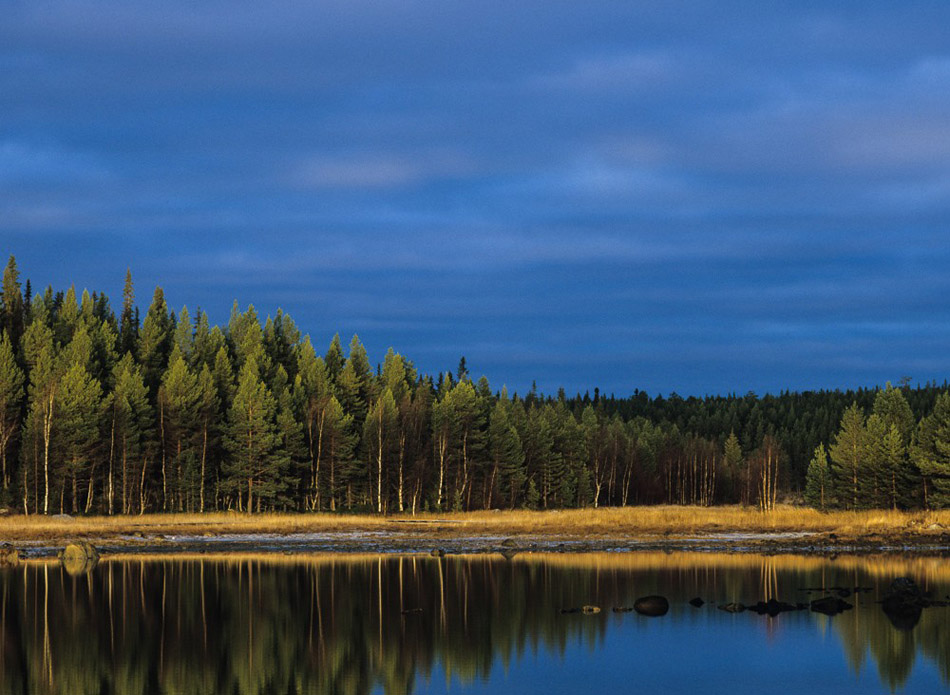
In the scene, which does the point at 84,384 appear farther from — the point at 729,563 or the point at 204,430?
the point at 729,563

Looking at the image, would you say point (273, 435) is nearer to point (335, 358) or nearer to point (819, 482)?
point (335, 358)

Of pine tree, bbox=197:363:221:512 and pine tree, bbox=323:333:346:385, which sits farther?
pine tree, bbox=323:333:346:385

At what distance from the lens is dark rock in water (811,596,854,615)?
40906 millimetres

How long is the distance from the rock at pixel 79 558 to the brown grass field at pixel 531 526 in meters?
16.1

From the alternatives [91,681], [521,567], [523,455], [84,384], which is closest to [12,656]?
[91,681]

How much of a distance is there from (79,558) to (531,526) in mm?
36398

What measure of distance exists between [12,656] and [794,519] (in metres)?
64.4

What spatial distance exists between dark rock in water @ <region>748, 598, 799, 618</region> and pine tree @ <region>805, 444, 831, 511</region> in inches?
4255

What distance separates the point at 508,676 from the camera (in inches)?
1183

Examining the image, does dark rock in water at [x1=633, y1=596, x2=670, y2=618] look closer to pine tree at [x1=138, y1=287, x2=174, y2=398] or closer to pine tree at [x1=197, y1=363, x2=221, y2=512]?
pine tree at [x1=197, y1=363, x2=221, y2=512]

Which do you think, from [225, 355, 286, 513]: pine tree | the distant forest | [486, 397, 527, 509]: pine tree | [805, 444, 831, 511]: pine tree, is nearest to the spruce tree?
the distant forest

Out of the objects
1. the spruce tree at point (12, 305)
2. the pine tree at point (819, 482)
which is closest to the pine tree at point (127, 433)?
the spruce tree at point (12, 305)

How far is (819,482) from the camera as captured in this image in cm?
15100

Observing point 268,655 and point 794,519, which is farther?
point 794,519
